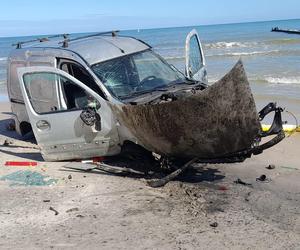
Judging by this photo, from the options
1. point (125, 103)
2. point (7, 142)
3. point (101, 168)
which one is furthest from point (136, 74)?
point (7, 142)

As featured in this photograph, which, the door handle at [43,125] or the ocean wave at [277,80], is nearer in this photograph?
the door handle at [43,125]

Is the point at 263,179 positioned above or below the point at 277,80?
below

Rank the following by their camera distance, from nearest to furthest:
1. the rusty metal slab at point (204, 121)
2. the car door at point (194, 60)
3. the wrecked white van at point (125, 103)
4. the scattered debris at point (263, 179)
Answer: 1. the rusty metal slab at point (204, 121)
2. the wrecked white van at point (125, 103)
3. the scattered debris at point (263, 179)
4. the car door at point (194, 60)

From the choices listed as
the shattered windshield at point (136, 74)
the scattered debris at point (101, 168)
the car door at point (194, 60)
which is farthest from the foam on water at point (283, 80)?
the scattered debris at point (101, 168)

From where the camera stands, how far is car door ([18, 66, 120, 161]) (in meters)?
6.84

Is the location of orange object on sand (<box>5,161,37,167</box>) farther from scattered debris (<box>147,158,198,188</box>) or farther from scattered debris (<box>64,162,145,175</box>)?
scattered debris (<box>147,158,198,188</box>)

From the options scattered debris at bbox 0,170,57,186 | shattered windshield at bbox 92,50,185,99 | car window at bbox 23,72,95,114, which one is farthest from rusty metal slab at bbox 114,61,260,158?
scattered debris at bbox 0,170,57,186

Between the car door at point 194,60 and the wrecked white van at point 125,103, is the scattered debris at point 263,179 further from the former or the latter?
the car door at point 194,60

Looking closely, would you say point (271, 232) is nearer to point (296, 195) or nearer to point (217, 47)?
point (296, 195)

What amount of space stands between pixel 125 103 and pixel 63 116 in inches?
40.2

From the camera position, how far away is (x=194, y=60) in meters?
8.78

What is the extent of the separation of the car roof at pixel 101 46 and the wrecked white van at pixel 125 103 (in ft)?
0.05

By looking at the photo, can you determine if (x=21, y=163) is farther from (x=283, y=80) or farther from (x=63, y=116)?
(x=283, y=80)

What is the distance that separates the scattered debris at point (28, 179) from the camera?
6.91 metres
